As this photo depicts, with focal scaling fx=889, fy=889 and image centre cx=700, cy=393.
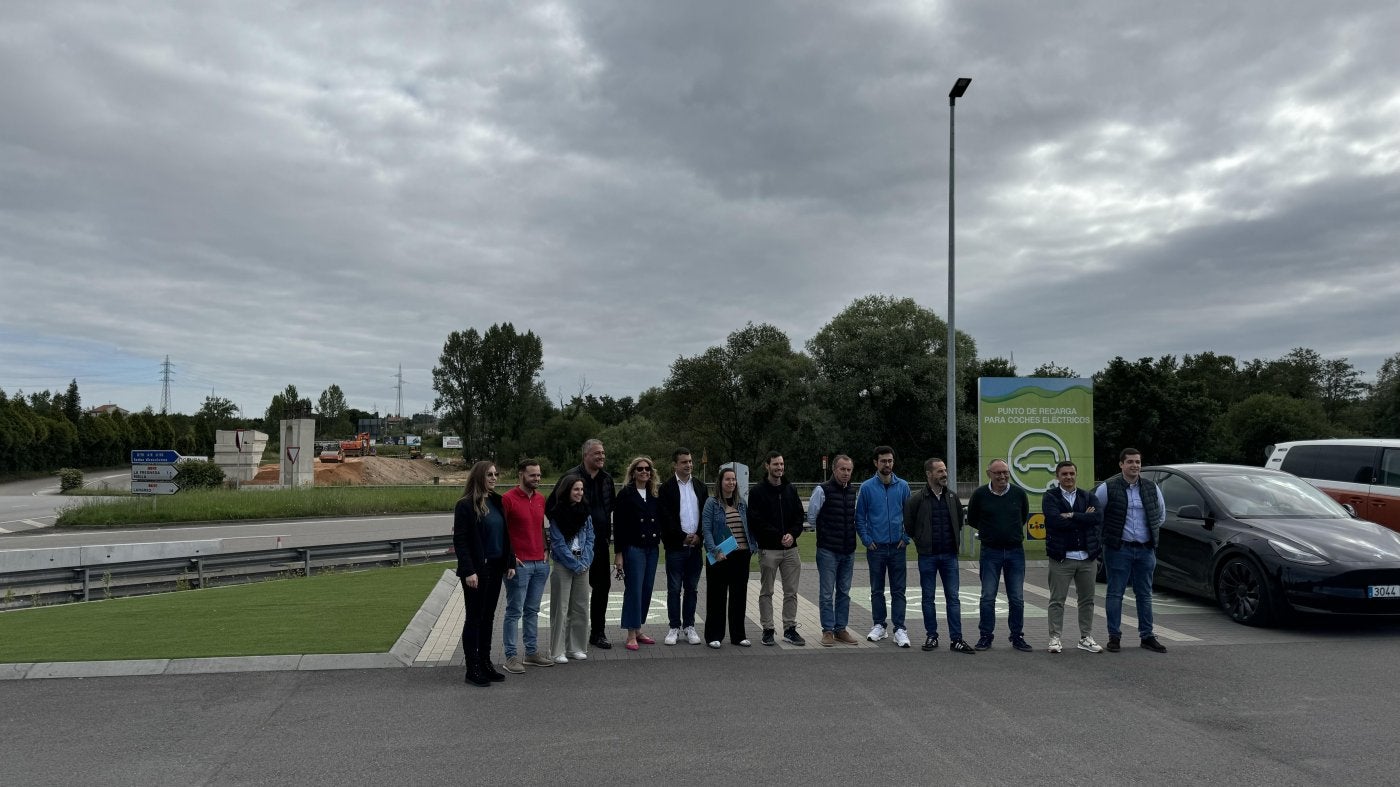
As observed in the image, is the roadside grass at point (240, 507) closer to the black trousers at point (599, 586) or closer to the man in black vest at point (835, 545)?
the black trousers at point (599, 586)

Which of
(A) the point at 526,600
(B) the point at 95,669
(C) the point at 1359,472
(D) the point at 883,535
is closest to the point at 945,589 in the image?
(D) the point at 883,535

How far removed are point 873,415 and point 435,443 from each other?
4626 inches

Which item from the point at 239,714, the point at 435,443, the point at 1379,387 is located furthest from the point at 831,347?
the point at 435,443

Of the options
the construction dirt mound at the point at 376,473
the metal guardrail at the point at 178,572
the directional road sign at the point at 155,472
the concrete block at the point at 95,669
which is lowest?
the construction dirt mound at the point at 376,473

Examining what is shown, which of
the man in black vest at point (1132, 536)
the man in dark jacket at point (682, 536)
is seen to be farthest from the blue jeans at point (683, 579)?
the man in black vest at point (1132, 536)

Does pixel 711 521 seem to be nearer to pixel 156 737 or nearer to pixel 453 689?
pixel 453 689

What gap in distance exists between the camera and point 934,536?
8.25 m

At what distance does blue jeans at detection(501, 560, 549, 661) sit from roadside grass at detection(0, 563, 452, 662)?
1.06 m

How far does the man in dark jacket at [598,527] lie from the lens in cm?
792

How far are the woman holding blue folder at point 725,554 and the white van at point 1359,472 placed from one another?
8857 millimetres

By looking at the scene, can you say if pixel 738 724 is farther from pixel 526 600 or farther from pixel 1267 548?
pixel 1267 548

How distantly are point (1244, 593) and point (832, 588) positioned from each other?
446 centimetres

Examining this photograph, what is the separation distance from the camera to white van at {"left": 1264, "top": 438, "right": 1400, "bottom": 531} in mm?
12320

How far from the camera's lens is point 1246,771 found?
190 inches
